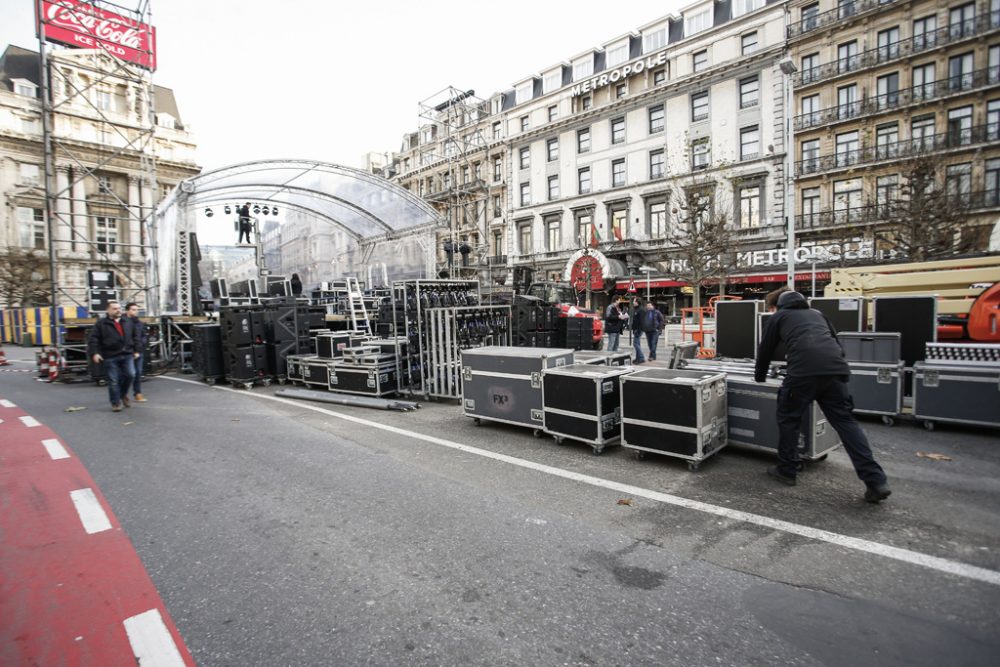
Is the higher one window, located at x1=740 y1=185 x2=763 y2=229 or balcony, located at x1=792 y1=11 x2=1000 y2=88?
balcony, located at x1=792 y1=11 x2=1000 y2=88

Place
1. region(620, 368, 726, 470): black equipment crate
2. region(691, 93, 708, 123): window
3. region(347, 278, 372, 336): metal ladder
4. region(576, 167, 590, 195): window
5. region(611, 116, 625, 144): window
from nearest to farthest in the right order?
region(620, 368, 726, 470): black equipment crate → region(347, 278, 372, 336): metal ladder → region(691, 93, 708, 123): window → region(611, 116, 625, 144): window → region(576, 167, 590, 195): window

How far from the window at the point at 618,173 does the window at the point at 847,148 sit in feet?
46.1

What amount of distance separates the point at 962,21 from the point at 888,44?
3221mm

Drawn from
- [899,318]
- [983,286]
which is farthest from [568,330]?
[983,286]

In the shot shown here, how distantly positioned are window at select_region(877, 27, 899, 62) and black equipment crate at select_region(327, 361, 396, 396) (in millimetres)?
36016

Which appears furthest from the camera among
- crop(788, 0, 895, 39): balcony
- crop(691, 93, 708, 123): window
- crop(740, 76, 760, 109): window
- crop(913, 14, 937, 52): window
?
crop(691, 93, 708, 123): window

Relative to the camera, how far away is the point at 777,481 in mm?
4840

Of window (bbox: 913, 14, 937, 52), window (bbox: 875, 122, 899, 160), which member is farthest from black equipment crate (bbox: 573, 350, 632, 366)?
window (bbox: 913, 14, 937, 52)

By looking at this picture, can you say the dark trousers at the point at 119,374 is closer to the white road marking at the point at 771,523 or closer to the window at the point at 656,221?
the white road marking at the point at 771,523

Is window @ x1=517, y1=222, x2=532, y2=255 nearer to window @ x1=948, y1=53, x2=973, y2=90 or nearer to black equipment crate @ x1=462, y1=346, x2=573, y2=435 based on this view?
window @ x1=948, y1=53, x2=973, y2=90

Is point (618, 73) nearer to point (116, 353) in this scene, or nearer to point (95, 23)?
point (95, 23)

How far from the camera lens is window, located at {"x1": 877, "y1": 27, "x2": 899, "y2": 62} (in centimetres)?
2917

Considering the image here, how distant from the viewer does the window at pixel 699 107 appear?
34.7 metres

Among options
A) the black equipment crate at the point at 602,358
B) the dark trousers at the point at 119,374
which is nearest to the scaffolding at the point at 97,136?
the dark trousers at the point at 119,374
